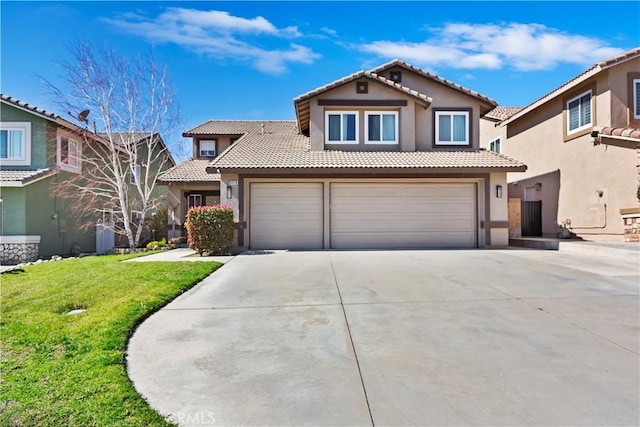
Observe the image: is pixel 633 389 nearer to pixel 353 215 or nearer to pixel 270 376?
pixel 270 376

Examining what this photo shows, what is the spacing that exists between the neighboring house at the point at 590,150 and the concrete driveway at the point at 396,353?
7445mm

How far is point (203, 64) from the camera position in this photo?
51.8 feet

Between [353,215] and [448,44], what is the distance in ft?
22.8

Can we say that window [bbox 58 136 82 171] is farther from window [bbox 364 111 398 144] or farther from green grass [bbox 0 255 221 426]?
window [bbox 364 111 398 144]

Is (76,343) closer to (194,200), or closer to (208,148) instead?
(194,200)

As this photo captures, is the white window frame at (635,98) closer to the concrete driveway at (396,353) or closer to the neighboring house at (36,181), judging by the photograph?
the concrete driveway at (396,353)

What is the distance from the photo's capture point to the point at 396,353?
3.75 metres

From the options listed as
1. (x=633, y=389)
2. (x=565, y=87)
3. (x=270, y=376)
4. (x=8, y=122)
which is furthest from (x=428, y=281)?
(x=8, y=122)

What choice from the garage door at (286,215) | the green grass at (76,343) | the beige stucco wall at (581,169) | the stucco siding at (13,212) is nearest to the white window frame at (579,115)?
the beige stucco wall at (581,169)

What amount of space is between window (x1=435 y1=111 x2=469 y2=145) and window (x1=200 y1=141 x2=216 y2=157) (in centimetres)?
1245

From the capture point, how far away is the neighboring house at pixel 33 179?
14.8 metres

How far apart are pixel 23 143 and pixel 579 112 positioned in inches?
935

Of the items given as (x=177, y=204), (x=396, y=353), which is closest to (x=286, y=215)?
(x=177, y=204)

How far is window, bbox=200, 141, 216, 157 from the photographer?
67.9 feet
